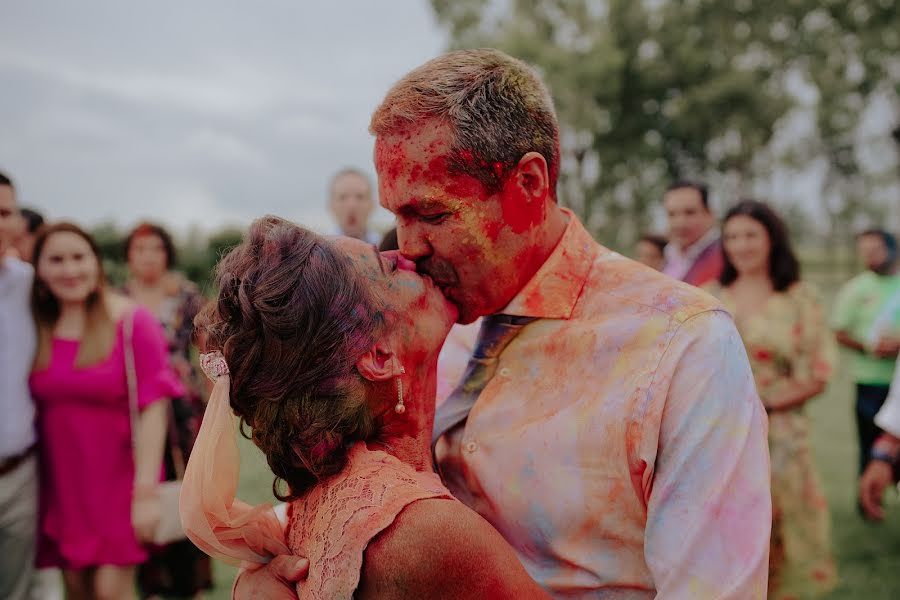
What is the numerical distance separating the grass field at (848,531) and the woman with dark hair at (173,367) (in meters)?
0.40

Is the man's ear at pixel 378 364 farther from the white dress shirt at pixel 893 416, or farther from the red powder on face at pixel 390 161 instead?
the white dress shirt at pixel 893 416

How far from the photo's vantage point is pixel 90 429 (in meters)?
4.51

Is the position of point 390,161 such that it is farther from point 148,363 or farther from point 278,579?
point 148,363

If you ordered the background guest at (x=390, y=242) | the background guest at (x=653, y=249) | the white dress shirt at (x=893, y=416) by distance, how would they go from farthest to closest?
the background guest at (x=653, y=249) < the white dress shirt at (x=893, y=416) < the background guest at (x=390, y=242)

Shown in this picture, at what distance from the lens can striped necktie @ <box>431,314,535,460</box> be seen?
79.4 inches

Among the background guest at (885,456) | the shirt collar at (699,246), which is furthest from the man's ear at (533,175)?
the shirt collar at (699,246)

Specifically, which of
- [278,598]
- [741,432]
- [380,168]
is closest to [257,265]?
[380,168]

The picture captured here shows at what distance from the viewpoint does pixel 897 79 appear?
27.3 meters

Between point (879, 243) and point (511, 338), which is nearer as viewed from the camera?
point (511, 338)

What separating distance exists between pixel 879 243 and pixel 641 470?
769 centimetres

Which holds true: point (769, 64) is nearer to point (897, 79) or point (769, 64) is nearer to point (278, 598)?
point (897, 79)

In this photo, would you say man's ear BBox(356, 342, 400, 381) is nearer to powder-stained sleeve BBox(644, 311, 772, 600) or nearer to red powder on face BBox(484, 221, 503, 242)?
red powder on face BBox(484, 221, 503, 242)

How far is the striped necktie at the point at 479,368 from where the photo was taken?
2.02 meters

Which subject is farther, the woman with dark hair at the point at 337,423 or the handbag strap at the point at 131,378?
the handbag strap at the point at 131,378
